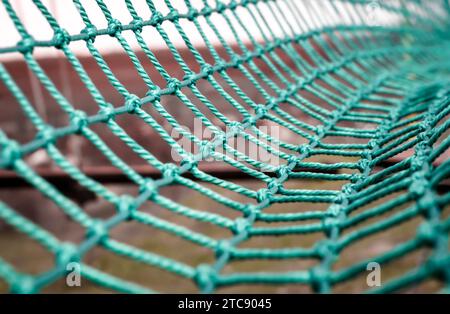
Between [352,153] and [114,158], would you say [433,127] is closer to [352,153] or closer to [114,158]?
[352,153]

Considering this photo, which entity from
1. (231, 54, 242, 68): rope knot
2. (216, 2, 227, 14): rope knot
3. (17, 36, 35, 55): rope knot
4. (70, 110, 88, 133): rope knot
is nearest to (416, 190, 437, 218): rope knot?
(70, 110, 88, 133): rope knot

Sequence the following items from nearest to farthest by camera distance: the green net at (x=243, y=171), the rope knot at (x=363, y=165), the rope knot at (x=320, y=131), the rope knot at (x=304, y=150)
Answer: the green net at (x=243, y=171), the rope knot at (x=363, y=165), the rope knot at (x=304, y=150), the rope knot at (x=320, y=131)

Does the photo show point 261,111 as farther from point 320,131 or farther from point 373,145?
point 373,145

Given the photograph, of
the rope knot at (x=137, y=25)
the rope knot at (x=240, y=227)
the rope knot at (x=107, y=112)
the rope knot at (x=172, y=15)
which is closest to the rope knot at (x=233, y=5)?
the rope knot at (x=172, y=15)

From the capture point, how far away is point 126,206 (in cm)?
58

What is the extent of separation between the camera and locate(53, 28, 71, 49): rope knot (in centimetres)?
72

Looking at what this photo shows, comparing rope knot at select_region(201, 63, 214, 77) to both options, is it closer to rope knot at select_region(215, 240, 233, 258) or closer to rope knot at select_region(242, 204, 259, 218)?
rope knot at select_region(242, 204, 259, 218)

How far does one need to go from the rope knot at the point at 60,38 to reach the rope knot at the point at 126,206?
0.28 meters

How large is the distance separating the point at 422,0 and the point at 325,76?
1.04 m

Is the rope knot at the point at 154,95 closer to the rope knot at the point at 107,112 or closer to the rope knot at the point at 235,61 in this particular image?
the rope knot at the point at 107,112

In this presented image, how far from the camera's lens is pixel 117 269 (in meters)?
1.94

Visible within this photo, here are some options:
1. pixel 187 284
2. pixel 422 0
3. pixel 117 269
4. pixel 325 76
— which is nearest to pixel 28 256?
pixel 117 269

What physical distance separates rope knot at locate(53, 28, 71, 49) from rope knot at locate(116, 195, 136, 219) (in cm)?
28

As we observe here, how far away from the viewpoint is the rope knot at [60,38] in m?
0.72
